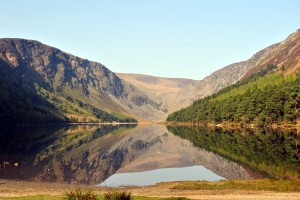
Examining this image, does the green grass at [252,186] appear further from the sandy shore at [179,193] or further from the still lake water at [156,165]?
the still lake water at [156,165]

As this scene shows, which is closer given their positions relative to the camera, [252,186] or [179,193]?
[179,193]

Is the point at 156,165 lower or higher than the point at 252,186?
lower

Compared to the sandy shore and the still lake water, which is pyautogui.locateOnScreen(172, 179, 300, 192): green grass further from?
the still lake water

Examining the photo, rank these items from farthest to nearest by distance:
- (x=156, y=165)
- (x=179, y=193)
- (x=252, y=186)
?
(x=156, y=165) → (x=252, y=186) → (x=179, y=193)

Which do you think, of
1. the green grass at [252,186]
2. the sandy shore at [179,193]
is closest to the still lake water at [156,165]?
the green grass at [252,186]

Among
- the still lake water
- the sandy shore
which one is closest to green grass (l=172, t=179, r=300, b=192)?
the sandy shore

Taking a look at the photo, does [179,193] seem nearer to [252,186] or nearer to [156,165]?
[252,186]

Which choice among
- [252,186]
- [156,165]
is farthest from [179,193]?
[156,165]

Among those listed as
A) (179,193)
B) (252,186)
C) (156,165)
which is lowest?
(156,165)

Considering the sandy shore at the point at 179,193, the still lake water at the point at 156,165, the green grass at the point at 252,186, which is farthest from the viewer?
the still lake water at the point at 156,165

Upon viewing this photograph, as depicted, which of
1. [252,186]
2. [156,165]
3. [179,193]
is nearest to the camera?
[179,193]

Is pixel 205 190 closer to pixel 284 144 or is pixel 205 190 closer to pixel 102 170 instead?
pixel 102 170

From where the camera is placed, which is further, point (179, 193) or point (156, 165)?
point (156, 165)

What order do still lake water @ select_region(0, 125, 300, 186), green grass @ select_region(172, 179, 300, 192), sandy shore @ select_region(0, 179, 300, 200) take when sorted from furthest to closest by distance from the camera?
still lake water @ select_region(0, 125, 300, 186)
green grass @ select_region(172, 179, 300, 192)
sandy shore @ select_region(0, 179, 300, 200)
